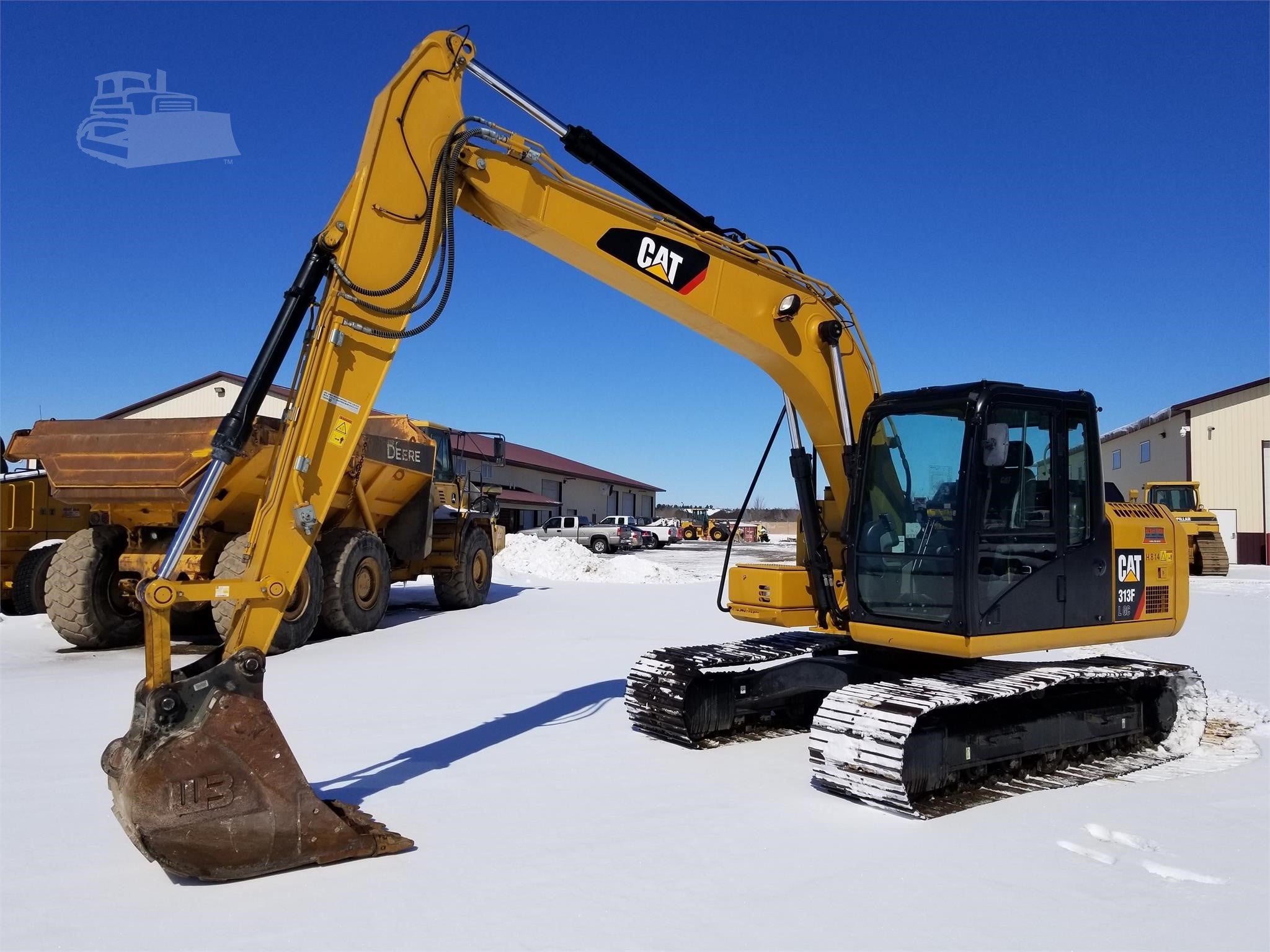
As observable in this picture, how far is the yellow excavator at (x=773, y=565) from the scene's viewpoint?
4.30m

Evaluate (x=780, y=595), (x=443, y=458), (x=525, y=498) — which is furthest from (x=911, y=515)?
(x=525, y=498)

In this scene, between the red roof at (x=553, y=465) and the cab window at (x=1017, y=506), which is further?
the red roof at (x=553, y=465)

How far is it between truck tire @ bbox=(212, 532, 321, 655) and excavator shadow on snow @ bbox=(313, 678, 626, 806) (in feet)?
12.1

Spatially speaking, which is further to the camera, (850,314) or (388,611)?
(388,611)

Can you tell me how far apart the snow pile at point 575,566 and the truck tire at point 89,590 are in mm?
12027

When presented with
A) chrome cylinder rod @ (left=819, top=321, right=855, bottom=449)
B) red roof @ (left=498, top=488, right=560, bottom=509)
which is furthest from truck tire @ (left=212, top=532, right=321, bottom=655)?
red roof @ (left=498, top=488, right=560, bottom=509)

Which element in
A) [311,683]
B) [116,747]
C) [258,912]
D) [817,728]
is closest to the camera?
[258,912]

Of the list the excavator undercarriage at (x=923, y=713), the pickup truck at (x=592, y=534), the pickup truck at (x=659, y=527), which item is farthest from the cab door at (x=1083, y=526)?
the pickup truck at (x=659, y=527)

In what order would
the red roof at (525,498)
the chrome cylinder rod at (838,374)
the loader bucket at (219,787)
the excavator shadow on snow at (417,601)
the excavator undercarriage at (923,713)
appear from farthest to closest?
1. the red roof at (525,498)
2. the excavator shadow on snow at (417,601)
3. the chrome cylinder rod at (838,374)
4. the excavator undercarriage at (923,713)
5. the loader bucket at (219,787)

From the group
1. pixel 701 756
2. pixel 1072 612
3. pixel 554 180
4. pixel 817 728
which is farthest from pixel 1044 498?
pixel 554 180

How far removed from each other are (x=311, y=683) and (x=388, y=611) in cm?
678

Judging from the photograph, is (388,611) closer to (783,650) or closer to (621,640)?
(621,640)

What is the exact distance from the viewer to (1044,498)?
20.0 feet

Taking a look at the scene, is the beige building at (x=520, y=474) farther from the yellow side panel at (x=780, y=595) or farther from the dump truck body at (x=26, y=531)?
the yellow side panel at (x=780, y=595)
